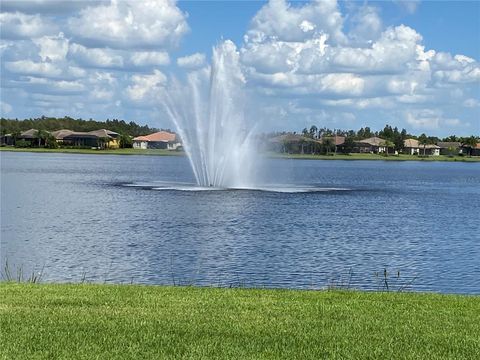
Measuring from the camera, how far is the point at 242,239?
32.1 m

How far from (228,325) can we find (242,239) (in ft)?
67.8

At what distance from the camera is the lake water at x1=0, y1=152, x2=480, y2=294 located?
23.0 meters

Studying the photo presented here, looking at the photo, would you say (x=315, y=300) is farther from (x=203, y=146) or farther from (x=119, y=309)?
(x=203, y=146)

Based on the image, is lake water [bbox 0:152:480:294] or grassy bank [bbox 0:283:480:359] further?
lake water [bbox 0:152:480:294]

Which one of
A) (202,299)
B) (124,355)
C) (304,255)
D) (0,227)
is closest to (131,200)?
(0,227)

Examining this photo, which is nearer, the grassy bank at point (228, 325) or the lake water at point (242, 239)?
the grassy bank at point (228, 325)

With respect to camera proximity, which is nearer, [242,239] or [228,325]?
[228,325]

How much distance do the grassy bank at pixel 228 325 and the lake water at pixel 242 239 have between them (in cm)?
678

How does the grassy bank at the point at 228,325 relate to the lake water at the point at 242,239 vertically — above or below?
above

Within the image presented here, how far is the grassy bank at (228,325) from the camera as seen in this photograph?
10000 mm

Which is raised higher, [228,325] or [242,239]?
[228,325]

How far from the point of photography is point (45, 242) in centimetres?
3012

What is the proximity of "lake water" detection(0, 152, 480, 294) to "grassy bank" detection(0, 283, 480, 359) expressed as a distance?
678 cm

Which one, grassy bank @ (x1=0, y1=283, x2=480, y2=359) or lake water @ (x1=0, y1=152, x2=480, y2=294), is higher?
grassy bank @ (x1=0, y1=283, x2=480, y2=359)
